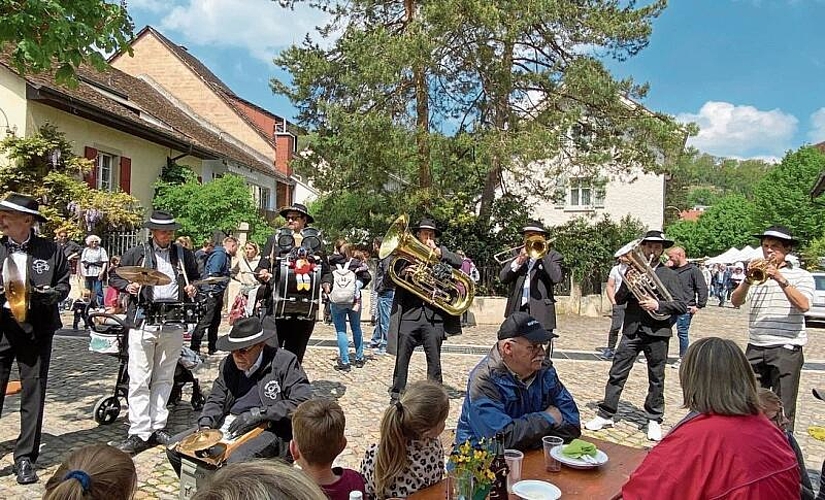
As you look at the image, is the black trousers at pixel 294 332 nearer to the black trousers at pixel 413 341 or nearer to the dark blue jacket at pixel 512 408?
the black trousers at pixel 413 341

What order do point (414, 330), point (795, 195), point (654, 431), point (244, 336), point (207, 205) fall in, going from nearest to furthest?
point (244, 336), point (654, 431), point (414, 330), point (207, 205), point (795, 195)

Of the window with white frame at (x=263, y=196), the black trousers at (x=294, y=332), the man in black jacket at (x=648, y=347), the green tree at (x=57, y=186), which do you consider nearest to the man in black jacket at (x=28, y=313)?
the black trousers at (x=294, y=332)

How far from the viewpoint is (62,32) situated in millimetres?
5898

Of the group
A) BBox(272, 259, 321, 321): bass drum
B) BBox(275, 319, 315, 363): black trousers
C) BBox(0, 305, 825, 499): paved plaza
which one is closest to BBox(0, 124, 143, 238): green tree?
BBox(0, 305, 825, 499): paved plaza

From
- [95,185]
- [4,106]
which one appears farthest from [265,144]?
[4,106]

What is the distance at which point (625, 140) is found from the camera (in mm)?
16250

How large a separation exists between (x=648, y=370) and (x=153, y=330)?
15.0 ft

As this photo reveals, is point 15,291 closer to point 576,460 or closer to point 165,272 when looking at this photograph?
point 165,272

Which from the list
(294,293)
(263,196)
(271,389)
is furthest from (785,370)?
(263,196)

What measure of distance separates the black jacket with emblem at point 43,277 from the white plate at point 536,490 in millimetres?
3599

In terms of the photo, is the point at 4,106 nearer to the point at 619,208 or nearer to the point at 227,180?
the point at 227,180

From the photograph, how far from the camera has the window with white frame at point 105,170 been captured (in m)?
18.9

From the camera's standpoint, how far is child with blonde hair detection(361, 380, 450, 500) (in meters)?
3.03

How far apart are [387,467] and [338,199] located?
547 inches
